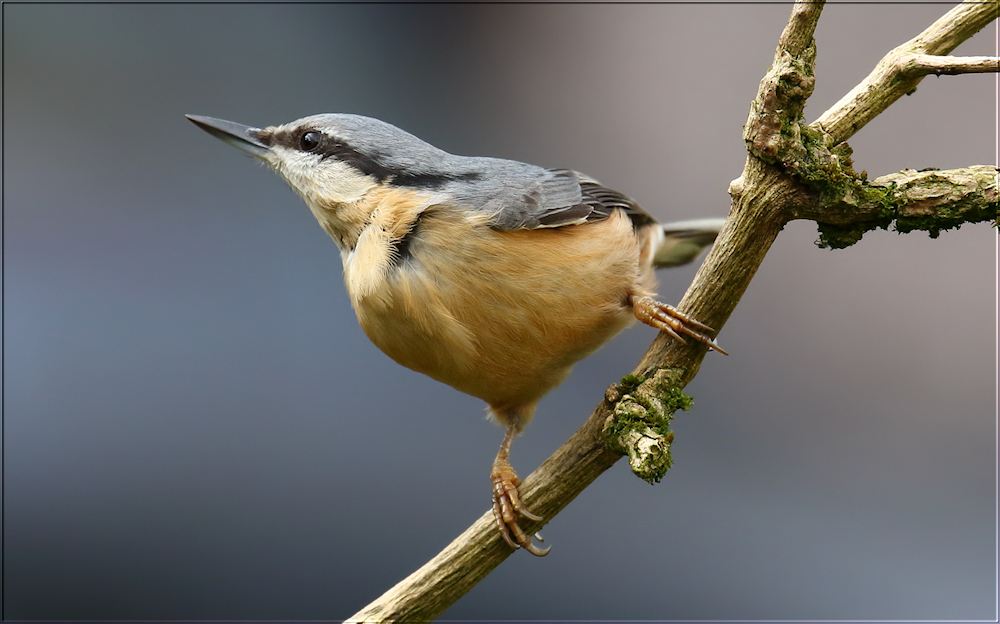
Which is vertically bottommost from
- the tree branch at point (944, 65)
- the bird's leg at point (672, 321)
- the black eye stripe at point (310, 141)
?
the bird's leg at point (672, 321)

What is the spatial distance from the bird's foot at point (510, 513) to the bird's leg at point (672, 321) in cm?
58

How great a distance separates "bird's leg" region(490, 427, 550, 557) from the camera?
1.94 metres

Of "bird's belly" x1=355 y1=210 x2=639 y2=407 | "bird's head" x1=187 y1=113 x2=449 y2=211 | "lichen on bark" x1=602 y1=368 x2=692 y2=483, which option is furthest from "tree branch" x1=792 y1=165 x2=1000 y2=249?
"bird's head" x1=187 y1=113 x2=449 y2=211

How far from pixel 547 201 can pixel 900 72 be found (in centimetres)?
86

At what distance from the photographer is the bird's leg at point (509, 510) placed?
6.37 feet

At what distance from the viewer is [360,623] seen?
1878mm

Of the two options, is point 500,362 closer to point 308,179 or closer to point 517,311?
point 517,311

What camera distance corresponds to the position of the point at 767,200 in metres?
1.50

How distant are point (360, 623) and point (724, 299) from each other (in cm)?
120

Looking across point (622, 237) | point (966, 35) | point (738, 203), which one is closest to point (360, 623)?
point (622, 237)

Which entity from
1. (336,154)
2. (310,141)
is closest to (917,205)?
(336,154)

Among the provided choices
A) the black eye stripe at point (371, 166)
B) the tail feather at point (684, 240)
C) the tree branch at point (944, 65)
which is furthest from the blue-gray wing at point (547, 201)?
the tree branch at point (944, 65)

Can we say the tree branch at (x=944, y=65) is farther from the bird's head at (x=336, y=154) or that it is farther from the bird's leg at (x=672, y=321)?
the bird's head at (x=336, y=154)

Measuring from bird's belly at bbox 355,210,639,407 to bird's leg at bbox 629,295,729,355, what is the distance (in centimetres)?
14
